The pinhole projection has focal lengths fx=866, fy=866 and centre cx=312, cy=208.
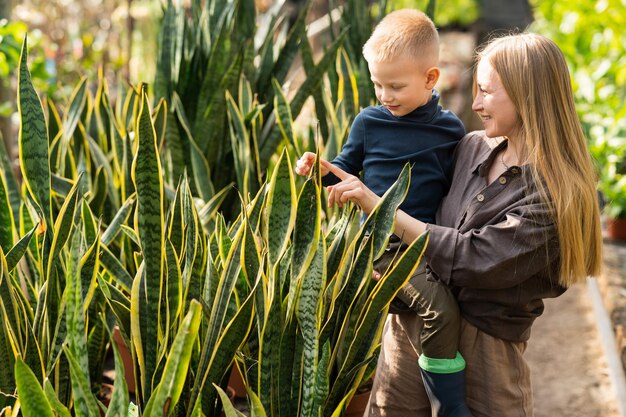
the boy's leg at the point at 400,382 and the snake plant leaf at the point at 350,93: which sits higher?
the snake plant leaf at the point at 350,93

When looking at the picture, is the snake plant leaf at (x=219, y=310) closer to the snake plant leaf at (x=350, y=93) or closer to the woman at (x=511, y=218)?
the woman at (x=511, y=218)

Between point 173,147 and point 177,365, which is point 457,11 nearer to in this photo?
point 173,147

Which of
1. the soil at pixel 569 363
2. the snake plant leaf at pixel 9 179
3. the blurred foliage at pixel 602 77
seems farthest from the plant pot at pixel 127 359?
the blurred foliage at pixel 602 77

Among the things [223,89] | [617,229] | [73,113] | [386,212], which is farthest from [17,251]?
[617,229]

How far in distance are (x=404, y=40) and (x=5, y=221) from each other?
1.05 m

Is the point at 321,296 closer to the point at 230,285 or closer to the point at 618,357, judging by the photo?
the point at 230,285

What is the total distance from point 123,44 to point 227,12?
4.48 m

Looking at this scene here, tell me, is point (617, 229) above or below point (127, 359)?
below

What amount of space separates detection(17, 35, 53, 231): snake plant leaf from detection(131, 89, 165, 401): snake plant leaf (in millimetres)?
296

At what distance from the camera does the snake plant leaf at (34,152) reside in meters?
2.04

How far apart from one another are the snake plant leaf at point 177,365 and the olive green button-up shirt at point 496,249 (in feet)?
2.04

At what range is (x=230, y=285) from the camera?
186cm

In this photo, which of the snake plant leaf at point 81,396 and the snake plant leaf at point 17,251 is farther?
the snake plant leaf at point 17,251

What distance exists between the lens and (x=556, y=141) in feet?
6.02
